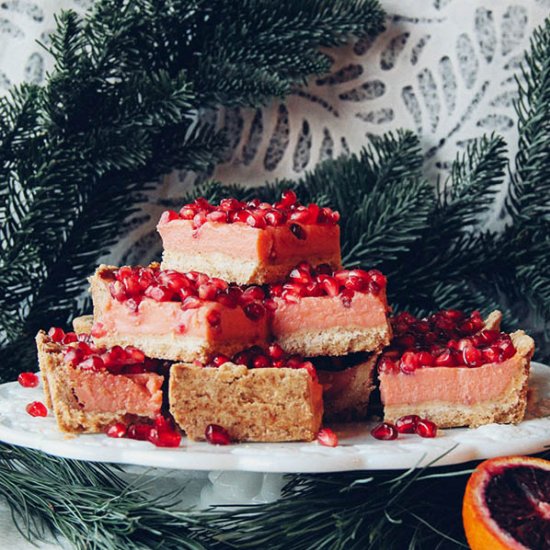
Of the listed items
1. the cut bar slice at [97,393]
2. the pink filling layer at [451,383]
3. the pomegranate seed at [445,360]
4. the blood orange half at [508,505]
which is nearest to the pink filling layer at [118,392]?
the cut bar slice at [97,393]

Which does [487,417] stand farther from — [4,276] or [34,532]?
[4,276]

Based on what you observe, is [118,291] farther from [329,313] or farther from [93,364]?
[329,313]

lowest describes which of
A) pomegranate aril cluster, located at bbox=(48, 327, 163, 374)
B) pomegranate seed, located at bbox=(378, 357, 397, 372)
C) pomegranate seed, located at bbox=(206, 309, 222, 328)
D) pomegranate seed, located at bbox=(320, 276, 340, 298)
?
pomegranate aril cluster, located at bbox=(48, 327, 163, 374)

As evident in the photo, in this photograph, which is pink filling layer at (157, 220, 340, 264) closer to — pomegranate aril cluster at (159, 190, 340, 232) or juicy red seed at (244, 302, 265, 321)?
pomegranate aril cluster at (159, 190, 340, 232)

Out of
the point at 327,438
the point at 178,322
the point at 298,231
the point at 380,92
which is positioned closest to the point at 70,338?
the point at 178,322

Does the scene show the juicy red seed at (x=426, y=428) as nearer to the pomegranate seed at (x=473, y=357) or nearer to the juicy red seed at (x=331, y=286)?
the pomegranate seed at (x=473, y=357)

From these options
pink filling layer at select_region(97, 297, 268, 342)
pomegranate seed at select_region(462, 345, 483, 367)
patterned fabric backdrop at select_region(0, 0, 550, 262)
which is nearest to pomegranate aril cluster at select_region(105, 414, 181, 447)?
pink filling layer at select_region(97, 297, 268, 342)

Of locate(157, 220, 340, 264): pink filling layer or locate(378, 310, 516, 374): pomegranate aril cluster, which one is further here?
locate(157, 220, 340, 264): pink filling layer
